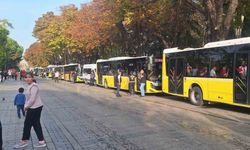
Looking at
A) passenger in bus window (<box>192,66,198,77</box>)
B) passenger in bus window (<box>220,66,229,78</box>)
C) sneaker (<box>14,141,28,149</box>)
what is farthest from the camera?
passenger in bus window (<box>192,66,198,77</box>)

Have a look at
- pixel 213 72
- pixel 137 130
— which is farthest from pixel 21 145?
pixel 213 72

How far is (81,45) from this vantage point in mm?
61594

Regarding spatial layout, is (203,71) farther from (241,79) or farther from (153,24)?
(153,24)

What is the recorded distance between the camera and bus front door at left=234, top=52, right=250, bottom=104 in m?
17.1

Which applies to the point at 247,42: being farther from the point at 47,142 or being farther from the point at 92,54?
the point at 92,54

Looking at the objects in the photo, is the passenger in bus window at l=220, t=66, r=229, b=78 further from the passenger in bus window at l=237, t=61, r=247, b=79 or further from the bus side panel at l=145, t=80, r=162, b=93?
the bus side panel at l=145, t=80, r=162, b=93

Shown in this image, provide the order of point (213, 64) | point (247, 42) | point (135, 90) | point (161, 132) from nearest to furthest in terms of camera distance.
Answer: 1. point (161, 132)
2. point (247, 42)
3. point (213, 64)
4. point (135, 90)

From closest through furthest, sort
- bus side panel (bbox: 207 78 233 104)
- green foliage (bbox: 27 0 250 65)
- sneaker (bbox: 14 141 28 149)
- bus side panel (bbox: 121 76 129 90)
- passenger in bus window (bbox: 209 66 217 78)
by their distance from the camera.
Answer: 1. sneaker (bbox: 14 141 28 149)
2. bus side panel (bbox: 207 78 233 104)
3. passenger in bus window (bbox: 209 66 217 78)
4. green foliage (bbox: 27 0 250 65)
5. bus side panel (bbox: 121 76 129 90)

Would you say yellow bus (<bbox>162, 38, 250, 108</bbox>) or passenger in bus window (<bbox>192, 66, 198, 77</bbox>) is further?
passenger in bus window (<bbox>192, 66, 198, 77</bbox>)

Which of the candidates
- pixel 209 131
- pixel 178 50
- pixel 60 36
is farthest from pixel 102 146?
pixel 60 36

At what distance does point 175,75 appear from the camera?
24.0 meters

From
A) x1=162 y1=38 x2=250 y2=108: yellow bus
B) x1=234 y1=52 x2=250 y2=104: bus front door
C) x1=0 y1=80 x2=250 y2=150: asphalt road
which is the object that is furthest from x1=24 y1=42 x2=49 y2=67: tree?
x1=0 y1=80 x2=250 y2=150: asphalt road

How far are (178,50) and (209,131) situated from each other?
39.1 feet

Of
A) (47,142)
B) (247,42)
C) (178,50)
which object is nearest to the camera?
(47,142)
